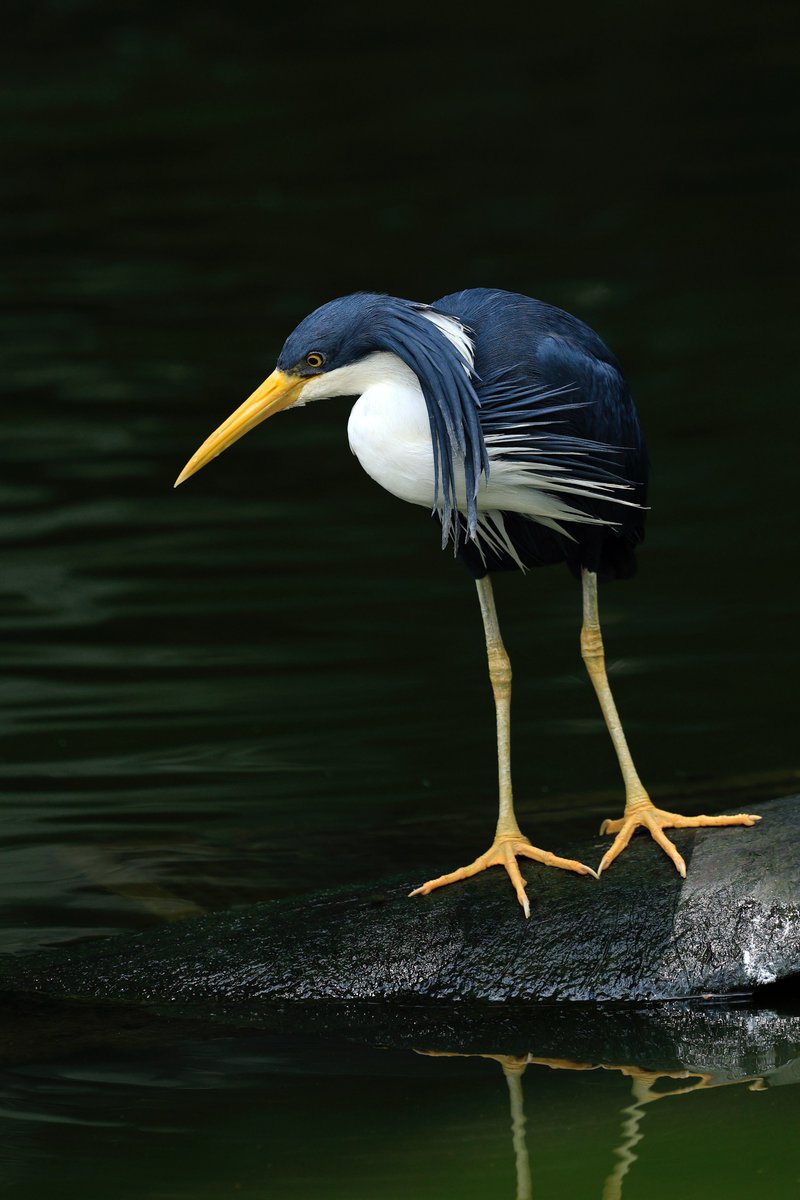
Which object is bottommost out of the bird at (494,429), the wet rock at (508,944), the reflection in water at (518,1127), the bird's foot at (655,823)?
the reflection in water at (518,1127)

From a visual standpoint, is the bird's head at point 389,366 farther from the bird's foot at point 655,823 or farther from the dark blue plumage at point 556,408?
the bird's foot at point 655,823

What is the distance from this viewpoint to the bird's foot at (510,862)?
16.6 ft

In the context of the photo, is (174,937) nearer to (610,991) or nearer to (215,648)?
(610,991)

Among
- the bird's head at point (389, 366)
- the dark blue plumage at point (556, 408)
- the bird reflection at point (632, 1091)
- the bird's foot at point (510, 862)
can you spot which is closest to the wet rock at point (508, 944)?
the bird's foot at point (510, 862)

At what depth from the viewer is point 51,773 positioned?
6.75 metres

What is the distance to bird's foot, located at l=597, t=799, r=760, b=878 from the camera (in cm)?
506

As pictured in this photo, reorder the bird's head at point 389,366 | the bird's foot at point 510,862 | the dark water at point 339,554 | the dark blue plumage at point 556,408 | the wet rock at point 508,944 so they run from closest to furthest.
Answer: the dark water at point 339,554 < the bird's head at point 389,366 < the wet rock at point 508,944 < the dark blue plumage at point 556,408 < the bird's foot at point 510,862

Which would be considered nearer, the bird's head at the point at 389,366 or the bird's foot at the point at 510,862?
the bird's head at the point at 389,366

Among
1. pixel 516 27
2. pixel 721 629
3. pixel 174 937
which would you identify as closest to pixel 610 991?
pixel 174 937

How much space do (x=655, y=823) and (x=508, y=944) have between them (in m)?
0.54

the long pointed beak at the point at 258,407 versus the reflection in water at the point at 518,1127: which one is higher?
the long pointed beak at the point at 258,407

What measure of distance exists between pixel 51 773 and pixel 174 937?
63.9 inches

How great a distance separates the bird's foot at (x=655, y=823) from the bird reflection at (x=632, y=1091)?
626 millimetres

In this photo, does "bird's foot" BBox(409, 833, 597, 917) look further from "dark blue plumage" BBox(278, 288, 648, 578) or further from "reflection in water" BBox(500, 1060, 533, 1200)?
"dark blue plumage" BBox(278, 288, 648, 578)
